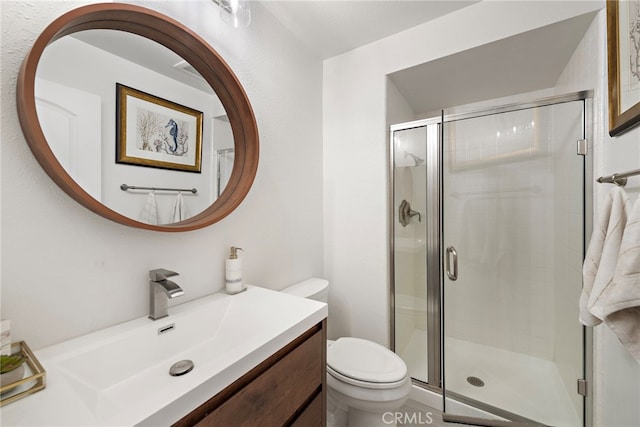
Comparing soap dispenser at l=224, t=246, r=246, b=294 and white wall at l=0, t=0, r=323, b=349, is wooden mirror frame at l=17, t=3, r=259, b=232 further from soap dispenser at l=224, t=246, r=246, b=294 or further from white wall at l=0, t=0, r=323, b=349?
soap dispenser at l=224, t=246, r=246, b=294

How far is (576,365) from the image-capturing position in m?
1.35

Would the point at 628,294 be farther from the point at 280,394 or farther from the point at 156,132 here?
the point at 156,132

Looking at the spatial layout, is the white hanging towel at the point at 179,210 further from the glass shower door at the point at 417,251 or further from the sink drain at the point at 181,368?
the glass shower door at the point at 417,251

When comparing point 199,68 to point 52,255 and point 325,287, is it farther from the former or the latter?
point 325,287

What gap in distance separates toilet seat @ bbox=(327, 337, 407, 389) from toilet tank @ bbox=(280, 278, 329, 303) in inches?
10.7

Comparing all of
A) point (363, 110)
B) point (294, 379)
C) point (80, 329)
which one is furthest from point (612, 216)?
point (80, 329)

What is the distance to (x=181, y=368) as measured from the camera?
0.75 metres

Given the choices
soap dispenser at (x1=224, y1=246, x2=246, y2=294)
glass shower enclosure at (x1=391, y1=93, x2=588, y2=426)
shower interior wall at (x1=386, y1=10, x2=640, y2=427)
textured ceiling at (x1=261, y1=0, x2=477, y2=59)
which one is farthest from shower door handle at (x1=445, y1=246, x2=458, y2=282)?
textured ceiling at (x1=261, y1=0, x2=477, y2=59)

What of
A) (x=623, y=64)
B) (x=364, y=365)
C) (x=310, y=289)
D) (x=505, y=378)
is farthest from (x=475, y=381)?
(x=623, y=64)

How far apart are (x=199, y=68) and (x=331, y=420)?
72.4 inches

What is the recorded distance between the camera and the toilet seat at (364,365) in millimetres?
1152

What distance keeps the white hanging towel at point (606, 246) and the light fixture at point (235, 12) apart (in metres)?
1.54

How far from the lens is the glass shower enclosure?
1.38 m

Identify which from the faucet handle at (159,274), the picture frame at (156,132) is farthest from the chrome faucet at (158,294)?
the picture frame at (156,132)
